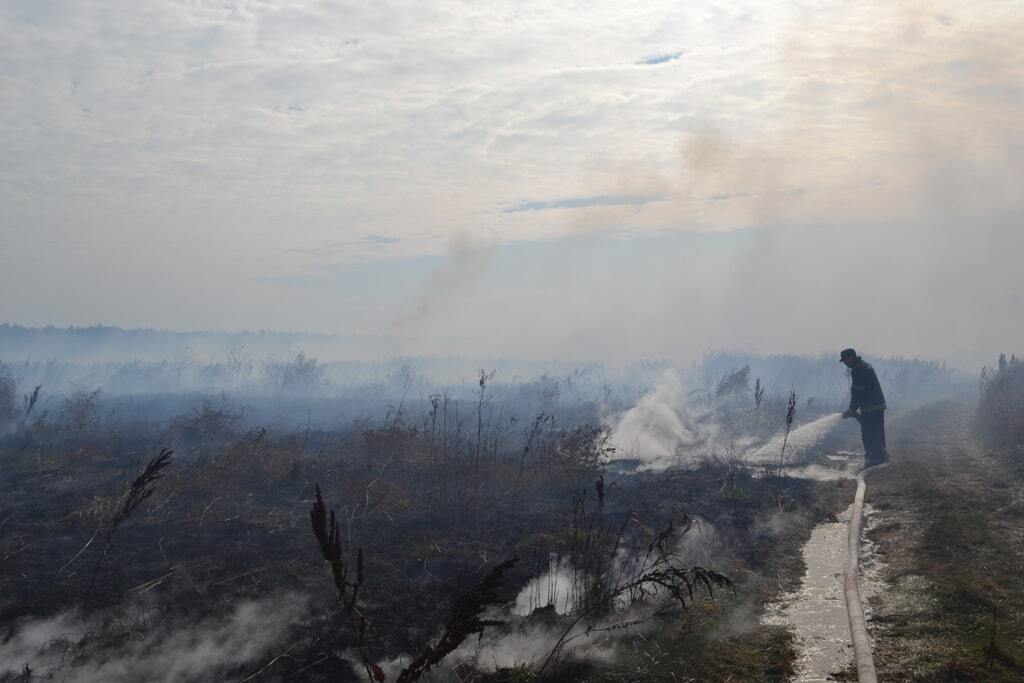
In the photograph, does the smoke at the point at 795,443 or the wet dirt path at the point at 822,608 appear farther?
the smoke at the point at 795,443

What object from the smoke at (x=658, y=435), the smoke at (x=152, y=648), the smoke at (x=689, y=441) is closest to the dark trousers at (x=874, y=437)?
the smoke at (x=689, y=441)

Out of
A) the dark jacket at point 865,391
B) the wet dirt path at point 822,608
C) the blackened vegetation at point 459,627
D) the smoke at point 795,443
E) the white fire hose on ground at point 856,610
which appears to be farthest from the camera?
the smoke at point 795,443

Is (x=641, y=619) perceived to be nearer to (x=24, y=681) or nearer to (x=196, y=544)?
(x=24, y=681)

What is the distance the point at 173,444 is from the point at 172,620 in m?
12.2

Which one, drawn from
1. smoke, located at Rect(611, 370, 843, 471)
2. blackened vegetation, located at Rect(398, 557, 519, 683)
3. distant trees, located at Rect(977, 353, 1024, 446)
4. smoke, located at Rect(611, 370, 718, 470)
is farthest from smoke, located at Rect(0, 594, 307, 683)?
distant trees, located at Rect(977, 353, 1024, 446)

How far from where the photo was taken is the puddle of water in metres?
4.98

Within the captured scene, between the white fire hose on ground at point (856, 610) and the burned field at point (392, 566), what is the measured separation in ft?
1.67

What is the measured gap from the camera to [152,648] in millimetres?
5664

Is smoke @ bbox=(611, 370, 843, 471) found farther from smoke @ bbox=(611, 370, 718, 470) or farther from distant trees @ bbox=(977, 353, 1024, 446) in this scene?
distant trees @ bbox=(977, 353, 1024, 446)

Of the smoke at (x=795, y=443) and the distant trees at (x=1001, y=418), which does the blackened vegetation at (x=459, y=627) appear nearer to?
the smoke at (x=795, y=443)

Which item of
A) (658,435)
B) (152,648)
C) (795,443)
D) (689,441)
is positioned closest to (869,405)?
(795,443)

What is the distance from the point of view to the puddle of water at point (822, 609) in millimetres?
4984

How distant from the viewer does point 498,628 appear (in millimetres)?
5965

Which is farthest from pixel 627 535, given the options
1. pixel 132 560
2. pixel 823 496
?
pixel 132 560
